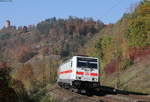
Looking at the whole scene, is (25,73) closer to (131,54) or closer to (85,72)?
(131,54)

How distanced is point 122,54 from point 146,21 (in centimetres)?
820

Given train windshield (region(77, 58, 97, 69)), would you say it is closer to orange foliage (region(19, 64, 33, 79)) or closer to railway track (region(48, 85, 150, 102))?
railway track (region(48, 85, 150, 102))

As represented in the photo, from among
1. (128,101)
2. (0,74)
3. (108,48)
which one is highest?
(108,48)

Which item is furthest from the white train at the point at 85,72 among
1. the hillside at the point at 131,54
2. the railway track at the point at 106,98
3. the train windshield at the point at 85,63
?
the hillside at the point at 131,54

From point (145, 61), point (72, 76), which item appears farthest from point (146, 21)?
point (72, 76)

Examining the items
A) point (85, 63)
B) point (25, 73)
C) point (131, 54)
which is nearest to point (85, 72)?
point (85, 63)

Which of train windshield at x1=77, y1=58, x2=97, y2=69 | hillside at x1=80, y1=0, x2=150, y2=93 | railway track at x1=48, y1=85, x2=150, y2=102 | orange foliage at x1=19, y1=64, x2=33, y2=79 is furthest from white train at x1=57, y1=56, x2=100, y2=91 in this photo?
orange foliage at x1=19, y1=64, x2=33, y2=79

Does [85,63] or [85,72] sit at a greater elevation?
[85,63]

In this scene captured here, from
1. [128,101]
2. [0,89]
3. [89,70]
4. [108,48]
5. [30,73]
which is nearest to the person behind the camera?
A: [0,89]

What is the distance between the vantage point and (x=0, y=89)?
1906 centimetres

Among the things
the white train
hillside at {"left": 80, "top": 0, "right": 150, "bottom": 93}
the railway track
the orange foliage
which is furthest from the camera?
the orange foliage

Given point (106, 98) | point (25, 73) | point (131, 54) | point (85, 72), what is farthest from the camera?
point (25, 73)

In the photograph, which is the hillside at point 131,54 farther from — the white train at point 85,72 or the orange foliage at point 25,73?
the orange foliage at point 25,73

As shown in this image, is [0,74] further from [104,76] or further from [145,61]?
[104,76]
